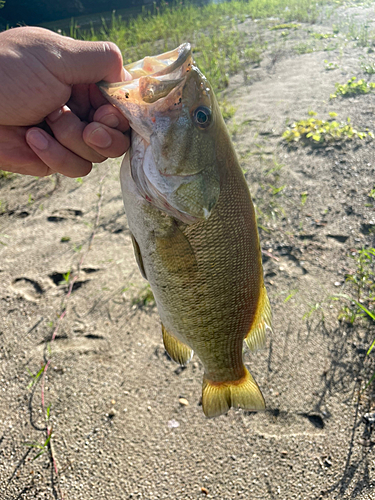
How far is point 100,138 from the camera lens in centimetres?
137

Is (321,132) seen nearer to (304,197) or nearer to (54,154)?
(304,197)

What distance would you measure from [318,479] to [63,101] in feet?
7.20

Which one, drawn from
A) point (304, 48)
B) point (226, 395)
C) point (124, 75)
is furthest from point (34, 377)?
point (304, 48)

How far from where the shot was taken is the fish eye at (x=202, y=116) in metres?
1.20

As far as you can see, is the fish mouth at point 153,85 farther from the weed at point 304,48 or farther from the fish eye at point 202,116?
the weed at point 304,48

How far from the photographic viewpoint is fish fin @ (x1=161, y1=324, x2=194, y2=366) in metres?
1.64

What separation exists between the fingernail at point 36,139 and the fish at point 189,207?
326 millimetres

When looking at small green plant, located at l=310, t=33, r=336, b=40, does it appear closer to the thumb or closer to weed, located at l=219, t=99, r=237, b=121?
weed, located at l=219, t=99, r=237, b=121

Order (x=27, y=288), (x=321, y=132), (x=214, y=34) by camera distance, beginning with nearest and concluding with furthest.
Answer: (x=27, y=288) < (x=321, y=132) < (x=214, y=34)

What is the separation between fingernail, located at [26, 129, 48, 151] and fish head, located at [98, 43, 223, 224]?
35 cm

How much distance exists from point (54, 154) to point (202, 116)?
658 millimetres

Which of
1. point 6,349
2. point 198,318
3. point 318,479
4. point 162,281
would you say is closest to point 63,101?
point 162,281

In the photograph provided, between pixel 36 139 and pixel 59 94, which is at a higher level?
pixel 59 94

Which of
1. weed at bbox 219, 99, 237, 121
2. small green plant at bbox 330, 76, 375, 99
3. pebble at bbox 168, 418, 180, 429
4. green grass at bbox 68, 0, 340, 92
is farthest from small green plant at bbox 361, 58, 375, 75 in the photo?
pebble at bbox 168, 418, 180, 429
